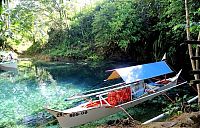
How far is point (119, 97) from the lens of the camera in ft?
32.7

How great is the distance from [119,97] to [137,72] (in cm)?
144

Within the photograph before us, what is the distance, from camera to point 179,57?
63.2ft

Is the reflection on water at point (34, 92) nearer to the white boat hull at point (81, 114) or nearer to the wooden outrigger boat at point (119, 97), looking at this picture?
the white boat hull at point (81, 114)

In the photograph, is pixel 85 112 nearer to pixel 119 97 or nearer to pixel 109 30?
pixel 119 97

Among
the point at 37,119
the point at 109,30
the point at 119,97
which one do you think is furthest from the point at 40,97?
the point at 109,30

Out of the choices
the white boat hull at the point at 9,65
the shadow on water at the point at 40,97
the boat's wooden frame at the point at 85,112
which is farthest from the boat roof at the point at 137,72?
Answer: the white boat hull at the point at 9,65

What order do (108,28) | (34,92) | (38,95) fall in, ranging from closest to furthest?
(38,95), (34,92), (108,28)

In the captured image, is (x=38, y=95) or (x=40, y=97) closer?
(x=40, y=97)

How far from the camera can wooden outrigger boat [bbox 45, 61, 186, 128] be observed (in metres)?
8.80

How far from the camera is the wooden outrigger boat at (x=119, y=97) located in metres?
8.80

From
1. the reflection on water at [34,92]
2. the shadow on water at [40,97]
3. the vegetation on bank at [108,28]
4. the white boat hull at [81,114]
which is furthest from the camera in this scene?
the vegetation on bank at [108,28]

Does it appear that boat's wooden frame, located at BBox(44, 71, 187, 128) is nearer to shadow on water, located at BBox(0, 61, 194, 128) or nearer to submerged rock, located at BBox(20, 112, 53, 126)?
shadow on water, located at BBox(0, 61, 194, 128)

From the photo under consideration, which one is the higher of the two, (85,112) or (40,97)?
(85,112)

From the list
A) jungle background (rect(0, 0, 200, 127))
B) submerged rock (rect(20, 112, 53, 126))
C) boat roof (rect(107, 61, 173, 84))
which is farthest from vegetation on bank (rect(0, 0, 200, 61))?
submerged rock (rect(20, 112, 53, 126))
